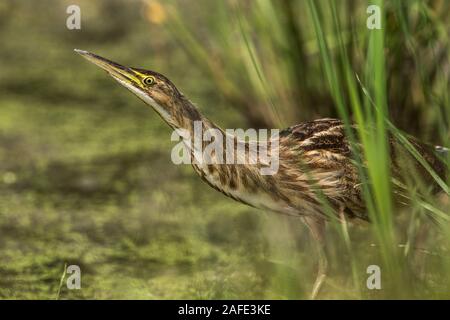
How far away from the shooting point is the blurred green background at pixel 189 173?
7.37ft

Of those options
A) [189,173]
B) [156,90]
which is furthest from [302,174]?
[189,173]

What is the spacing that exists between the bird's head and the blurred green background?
0.18 meters

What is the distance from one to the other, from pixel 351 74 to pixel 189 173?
4.23 feet

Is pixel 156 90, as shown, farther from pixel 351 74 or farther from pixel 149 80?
pixel 351 74

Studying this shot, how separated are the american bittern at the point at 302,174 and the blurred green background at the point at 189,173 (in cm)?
8

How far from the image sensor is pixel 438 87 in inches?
97.6

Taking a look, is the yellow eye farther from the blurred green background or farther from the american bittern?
the blurred green background

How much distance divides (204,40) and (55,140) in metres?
0.98

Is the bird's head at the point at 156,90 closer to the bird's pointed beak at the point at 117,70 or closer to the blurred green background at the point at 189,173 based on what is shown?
the bird's pointed beak at the point at 117,70

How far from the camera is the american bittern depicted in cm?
199

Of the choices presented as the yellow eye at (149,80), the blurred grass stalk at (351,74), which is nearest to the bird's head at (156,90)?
the yellow eye at (149,80)

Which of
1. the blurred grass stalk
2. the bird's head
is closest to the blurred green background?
the blurred grass stalk

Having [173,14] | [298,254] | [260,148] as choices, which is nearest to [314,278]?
[298,254]

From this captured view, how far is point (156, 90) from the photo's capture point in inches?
76.4
